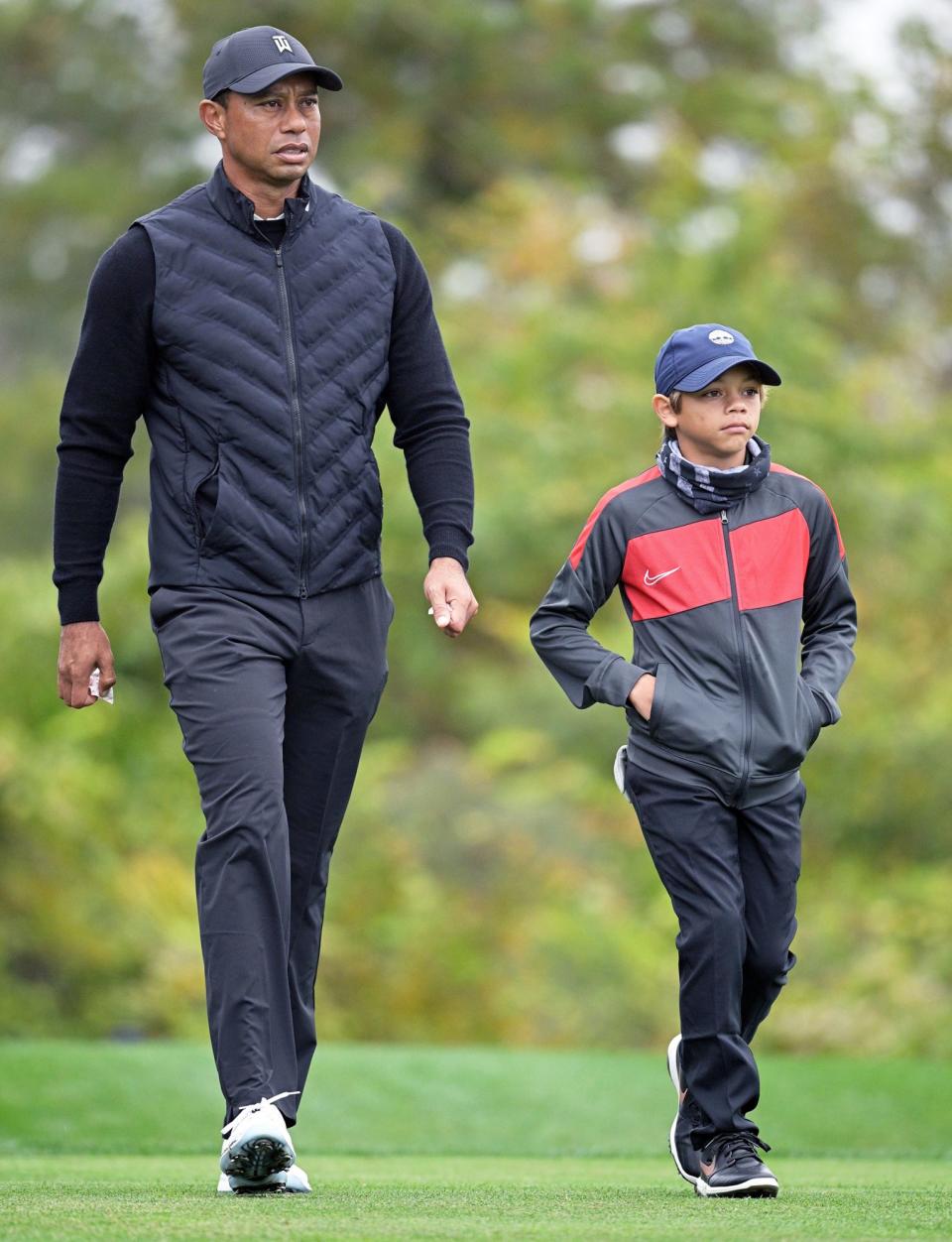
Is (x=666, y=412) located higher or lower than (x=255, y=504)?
higher

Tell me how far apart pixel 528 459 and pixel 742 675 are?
15.5m

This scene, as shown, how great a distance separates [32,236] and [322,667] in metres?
24.9

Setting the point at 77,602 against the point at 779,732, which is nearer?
the point at 779,732

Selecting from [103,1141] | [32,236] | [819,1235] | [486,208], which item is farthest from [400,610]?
[819,1235]

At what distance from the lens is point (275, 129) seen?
4.95 meters

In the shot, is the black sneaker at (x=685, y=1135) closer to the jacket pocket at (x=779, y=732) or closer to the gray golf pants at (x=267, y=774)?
the jacket pocket at (x=779, y=732)

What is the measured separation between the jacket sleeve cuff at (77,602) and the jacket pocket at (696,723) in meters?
1.26

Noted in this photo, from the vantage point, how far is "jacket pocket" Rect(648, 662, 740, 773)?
468 centimetres

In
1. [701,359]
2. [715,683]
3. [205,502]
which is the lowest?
[715,683]

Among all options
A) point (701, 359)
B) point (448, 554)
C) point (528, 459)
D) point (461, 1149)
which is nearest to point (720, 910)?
point (448, 554)

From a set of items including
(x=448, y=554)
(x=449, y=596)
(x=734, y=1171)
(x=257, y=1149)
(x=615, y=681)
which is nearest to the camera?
(x=257, y=1149)

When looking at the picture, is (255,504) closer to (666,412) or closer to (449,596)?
(449,596)

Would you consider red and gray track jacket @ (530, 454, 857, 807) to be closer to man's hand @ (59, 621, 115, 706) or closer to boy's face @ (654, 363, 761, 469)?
boy's face @ (654, 363, 761, 469)

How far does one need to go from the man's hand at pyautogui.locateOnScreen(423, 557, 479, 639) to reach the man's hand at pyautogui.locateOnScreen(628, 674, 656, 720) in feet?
1.26
